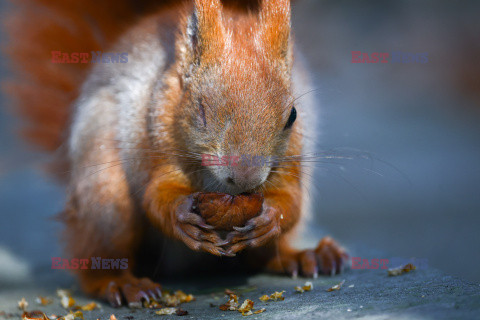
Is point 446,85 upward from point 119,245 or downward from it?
upward

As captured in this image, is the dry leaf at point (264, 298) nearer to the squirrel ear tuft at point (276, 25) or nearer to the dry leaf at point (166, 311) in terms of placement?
the dry leaf at point (166, 311)

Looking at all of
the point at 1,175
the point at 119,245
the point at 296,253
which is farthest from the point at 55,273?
the point at 1,175

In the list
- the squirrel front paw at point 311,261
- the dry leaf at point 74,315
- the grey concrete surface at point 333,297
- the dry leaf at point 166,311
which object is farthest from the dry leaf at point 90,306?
the squirrel front paw at point 311,261

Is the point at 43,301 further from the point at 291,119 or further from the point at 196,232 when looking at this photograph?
the point at 291,119

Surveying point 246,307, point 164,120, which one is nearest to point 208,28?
point 164,120

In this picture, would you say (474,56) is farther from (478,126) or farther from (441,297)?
(441,297)

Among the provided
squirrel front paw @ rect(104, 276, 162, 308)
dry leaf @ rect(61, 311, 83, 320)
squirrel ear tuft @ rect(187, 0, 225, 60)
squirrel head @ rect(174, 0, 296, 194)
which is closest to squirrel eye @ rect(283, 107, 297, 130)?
squirrel head @ rect(174, 0, 296, 194)

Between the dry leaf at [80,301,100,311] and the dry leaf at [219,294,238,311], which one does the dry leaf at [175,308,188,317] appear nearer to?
the dry leaf at [219,294,238,311]
